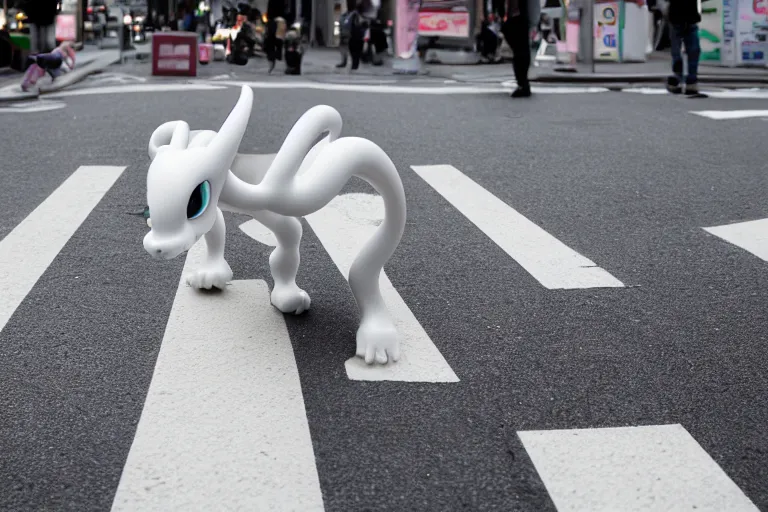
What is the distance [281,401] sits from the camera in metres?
3.67

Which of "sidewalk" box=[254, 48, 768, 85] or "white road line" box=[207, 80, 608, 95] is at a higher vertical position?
"sidewalk" box=[254, 48, 768, 85]

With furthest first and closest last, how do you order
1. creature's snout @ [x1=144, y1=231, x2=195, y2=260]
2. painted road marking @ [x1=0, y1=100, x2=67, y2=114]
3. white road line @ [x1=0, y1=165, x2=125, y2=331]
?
painted road marking @ [x1=0, y1=100, x2=67, y2=114], white road line @ [x1=0, y1=165, x2=125, y2=331], creature's snout @ [x1=144, y1=231, x2=195, y2=260]

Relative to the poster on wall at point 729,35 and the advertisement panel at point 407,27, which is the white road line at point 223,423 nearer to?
the advertisement panel at point 407,27

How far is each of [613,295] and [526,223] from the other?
1.68 metres

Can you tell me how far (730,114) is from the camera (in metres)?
12.0

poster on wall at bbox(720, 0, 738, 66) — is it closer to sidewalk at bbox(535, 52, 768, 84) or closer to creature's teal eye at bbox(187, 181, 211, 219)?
sidewalk at bbox(535, 52, 768, 84)

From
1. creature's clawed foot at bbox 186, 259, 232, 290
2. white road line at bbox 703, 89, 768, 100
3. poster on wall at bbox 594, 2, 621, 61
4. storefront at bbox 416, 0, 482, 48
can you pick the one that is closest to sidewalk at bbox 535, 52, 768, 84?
poster on wall at bbox 594, 2, 621, 61

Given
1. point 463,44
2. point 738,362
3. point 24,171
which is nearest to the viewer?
point 738,362

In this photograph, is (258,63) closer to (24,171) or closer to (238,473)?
(24,171)

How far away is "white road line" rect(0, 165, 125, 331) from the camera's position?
5136 millimetres

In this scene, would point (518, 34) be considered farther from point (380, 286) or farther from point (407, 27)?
point (380, 286)

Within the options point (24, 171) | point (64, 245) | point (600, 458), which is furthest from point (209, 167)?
point (24, 171)

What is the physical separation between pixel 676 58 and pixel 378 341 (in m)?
12.0

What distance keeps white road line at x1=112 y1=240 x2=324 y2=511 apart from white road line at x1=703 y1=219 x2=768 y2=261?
2887 millimetres
